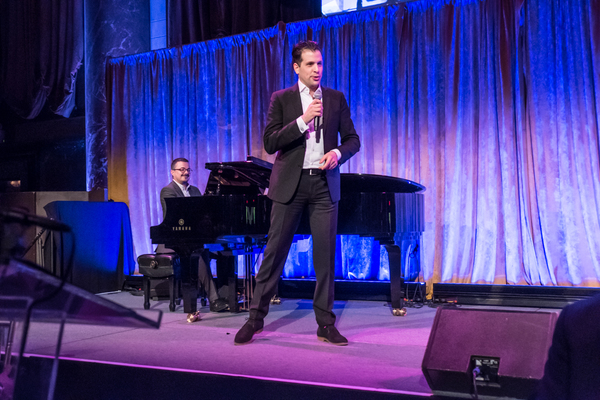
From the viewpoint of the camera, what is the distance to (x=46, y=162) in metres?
7.36

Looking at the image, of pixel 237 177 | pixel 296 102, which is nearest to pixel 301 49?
pixel 296 102

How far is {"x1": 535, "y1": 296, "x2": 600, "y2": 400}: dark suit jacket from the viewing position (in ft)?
2.54

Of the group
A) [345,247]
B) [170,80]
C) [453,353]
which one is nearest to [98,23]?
[170,80]

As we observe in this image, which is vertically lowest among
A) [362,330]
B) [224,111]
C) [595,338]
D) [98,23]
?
[362,330]

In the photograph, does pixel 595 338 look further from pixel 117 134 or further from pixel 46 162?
pixel 46 162

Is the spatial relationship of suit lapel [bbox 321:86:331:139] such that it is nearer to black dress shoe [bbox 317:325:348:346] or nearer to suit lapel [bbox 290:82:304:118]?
suit lapel [bbox 290:82:304:118]

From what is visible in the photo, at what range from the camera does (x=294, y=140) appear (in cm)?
295

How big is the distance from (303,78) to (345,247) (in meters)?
2.83

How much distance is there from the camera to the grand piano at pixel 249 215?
154 inches

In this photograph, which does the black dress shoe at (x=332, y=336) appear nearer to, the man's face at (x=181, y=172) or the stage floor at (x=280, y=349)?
the stage floor at (x=280, y=349)

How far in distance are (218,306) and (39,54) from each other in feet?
15.7

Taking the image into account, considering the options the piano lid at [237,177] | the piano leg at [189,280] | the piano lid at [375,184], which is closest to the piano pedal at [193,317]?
the piano leg at [189,280]

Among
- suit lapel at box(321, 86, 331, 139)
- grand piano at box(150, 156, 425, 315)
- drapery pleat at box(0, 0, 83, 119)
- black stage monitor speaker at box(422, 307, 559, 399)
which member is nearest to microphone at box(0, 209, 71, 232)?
black stage monitor speaker at box(422, 307, 559, 399)

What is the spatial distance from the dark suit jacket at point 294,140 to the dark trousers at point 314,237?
6cm
